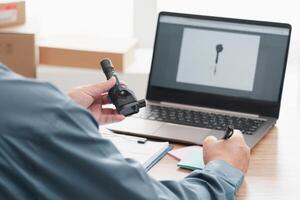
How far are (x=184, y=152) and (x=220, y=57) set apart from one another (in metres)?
0.36

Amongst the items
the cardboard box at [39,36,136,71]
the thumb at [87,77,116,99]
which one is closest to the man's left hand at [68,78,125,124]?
the thumb at [87,77,116,99]

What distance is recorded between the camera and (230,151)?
4.35ft

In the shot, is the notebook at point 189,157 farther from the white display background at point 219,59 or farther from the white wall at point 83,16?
the white wall at point 83,16

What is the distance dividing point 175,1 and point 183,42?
1265mm

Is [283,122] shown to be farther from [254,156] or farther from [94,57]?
[94,57]

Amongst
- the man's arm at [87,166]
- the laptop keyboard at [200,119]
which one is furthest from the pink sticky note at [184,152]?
the man's arm at [87,166]

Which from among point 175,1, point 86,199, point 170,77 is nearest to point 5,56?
point 175,1

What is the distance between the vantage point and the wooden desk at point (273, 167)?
1.29 metres

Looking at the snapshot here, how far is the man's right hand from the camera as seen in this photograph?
130 cm

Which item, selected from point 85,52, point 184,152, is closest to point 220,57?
point 184,152

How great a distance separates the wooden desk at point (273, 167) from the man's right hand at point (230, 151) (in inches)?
2.1

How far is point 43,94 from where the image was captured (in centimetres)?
87

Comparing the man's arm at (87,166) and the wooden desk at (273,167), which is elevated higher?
the man's arm at (87,166)

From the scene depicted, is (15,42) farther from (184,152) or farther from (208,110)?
(184,152)
